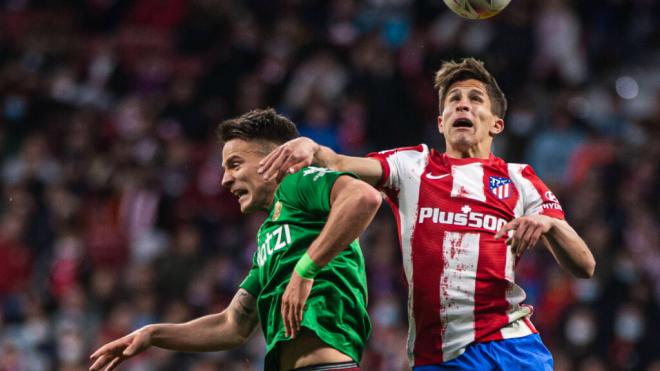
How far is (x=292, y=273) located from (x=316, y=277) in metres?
0.12

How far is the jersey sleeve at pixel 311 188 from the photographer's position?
4270mm

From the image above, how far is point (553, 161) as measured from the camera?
11.2 m

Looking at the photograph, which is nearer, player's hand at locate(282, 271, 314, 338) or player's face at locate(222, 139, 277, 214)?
player's hand at locate(282, 271, 314, 338)

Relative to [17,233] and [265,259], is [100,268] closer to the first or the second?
[17,233]

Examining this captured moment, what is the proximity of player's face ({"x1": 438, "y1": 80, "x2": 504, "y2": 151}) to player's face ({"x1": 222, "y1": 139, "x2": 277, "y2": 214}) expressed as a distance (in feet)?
3.05

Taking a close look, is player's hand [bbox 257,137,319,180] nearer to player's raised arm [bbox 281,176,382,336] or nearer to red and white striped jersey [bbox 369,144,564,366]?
player's raised arm [bbox 281,176,382,336]

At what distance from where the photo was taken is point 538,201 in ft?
16.5

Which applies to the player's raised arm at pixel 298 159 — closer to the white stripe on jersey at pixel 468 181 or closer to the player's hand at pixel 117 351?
the white stripe on jersey at pixel 468 181

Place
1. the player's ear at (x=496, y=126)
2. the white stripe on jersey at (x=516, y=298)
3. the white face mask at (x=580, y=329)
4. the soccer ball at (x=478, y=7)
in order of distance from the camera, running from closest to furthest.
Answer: the white stripe on jersey at (x=516, y=298) → the player's ear at (x=496, y=126) → the soccer ball at (x=478, y=7) → the white face mask at (x=580, y=329)

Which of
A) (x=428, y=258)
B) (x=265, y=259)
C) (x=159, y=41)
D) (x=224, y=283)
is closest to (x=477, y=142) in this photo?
(x=428, y=258)

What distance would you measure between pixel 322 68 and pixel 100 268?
343 cm

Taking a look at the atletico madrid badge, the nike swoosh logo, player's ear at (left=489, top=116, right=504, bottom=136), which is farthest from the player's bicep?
player's ear at (left=489, top=116, right=504, bottom=136)

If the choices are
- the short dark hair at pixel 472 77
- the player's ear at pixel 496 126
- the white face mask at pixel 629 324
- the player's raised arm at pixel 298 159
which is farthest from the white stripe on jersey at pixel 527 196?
the white face mask at pixel 629 324

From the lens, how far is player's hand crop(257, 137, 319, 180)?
13.9 feet
